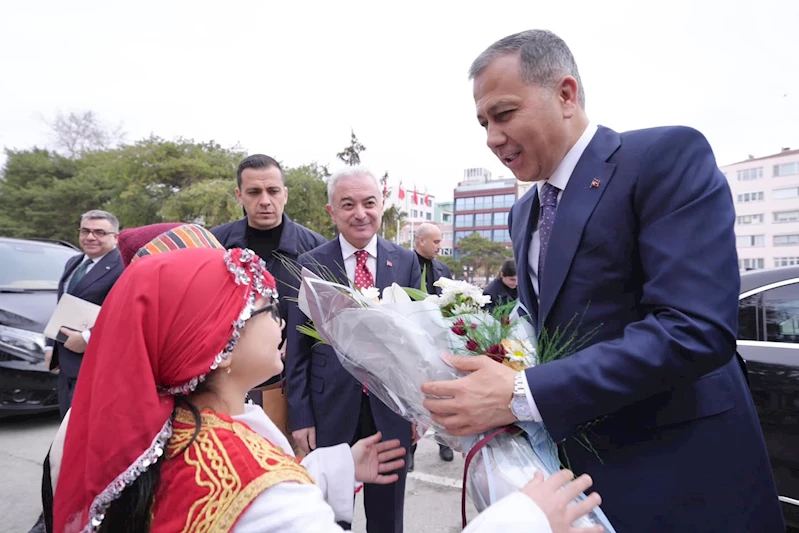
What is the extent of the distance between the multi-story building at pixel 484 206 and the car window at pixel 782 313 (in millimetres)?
72514

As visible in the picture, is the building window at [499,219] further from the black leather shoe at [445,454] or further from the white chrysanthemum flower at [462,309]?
the white chrysanthemum flower at [462,309]

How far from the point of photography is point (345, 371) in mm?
2498

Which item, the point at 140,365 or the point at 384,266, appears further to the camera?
the point at 384,266

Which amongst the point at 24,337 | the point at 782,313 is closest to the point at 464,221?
the point at 24,337

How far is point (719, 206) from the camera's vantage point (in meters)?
1.17

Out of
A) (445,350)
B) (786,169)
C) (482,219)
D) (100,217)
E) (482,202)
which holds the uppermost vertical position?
(786,169)

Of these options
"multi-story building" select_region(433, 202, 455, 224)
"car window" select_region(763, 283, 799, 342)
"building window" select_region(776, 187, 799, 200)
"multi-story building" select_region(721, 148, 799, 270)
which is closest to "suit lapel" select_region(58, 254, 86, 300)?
"car window" select_region(763, 283, 799, 342)

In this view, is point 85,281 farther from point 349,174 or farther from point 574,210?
point 574,210

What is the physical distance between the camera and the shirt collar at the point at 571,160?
142 cm

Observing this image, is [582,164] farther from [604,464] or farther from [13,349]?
[13,349]

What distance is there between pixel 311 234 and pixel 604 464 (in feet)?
8.69

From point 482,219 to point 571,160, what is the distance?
79166 mm

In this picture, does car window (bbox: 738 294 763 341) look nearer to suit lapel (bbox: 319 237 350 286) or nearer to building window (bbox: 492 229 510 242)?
suit lapel (bbox: 319 237 350 286)

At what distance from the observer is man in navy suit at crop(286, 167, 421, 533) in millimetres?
2508
